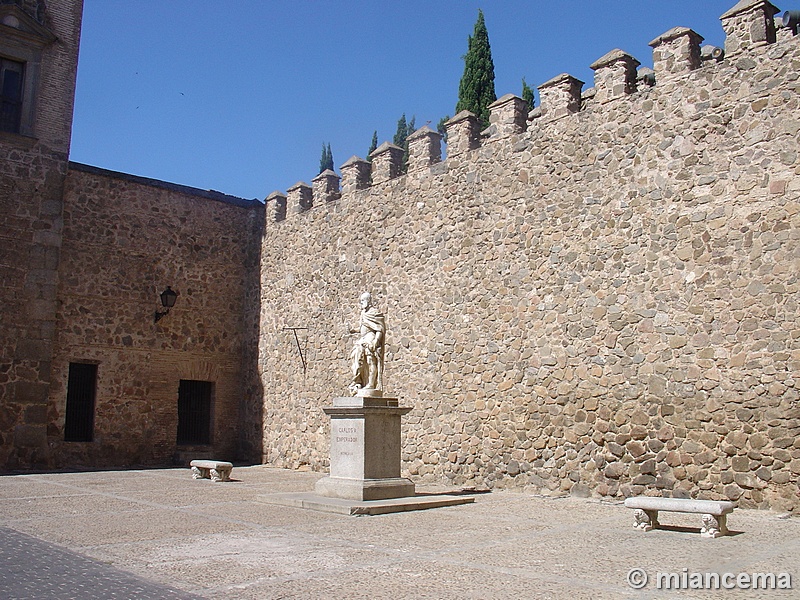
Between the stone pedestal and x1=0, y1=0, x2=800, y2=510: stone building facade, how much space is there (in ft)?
7.12

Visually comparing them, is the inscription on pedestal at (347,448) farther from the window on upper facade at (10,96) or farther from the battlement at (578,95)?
the window on upper facade at (10,96)

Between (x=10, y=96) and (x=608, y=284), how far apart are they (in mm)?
11233

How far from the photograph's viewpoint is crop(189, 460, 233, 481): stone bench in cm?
1177

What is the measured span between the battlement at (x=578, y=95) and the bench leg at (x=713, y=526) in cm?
527

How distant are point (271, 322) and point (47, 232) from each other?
4432mm

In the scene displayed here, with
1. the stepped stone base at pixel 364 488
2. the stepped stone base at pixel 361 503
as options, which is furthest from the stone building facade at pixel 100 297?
the stepped stone base at pixel 364 488

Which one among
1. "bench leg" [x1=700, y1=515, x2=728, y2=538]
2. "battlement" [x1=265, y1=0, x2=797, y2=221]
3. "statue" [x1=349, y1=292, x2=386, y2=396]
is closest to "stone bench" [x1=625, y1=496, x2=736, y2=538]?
"bench leg" [x1=700, y1=515, x2=728, y2=538]

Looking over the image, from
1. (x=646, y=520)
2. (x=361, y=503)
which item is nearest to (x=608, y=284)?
(x=646, y=520)

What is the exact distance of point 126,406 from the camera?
1464 centimetres

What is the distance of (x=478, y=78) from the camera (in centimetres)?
2469

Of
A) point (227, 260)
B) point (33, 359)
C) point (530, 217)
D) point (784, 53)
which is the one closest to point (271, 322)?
point (227, 260)

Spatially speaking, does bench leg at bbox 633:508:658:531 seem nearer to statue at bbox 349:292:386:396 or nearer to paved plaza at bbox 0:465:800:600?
paved plaza at bbox 0:465:800:600

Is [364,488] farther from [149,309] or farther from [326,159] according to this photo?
[326,159]

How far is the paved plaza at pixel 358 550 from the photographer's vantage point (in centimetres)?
461
